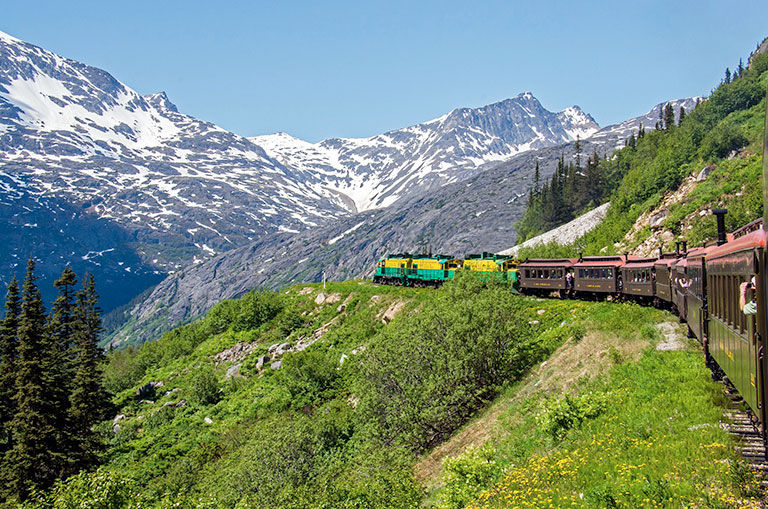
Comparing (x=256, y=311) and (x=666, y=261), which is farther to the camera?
(x=256, y=311)

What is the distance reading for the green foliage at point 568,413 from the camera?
655 inches

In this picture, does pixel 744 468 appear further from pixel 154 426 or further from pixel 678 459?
pixel 154 426

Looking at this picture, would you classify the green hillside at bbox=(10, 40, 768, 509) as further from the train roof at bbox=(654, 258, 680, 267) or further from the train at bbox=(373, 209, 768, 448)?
the train roof at bbox=(654, 258, 680, 267)

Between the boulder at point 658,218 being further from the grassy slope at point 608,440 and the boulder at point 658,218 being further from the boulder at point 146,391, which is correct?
the boulder at point 146,391

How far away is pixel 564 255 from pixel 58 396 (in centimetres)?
7511

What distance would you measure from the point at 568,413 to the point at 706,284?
5.81 m

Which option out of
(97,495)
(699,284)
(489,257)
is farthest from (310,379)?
(699,284)

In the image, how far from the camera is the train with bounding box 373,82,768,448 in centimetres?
800

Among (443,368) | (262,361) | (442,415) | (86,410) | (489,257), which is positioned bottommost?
(86,410)

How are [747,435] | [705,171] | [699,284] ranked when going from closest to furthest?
[747,435], [699,284], [705,171]

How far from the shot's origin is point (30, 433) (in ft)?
104

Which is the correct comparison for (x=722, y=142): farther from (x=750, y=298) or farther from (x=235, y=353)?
(x=750, y=298)

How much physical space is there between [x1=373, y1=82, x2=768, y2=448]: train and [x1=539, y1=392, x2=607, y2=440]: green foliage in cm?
357

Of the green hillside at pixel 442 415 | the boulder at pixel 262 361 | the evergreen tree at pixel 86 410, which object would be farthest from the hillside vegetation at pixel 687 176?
the evergreen tree at pixel 86 410
